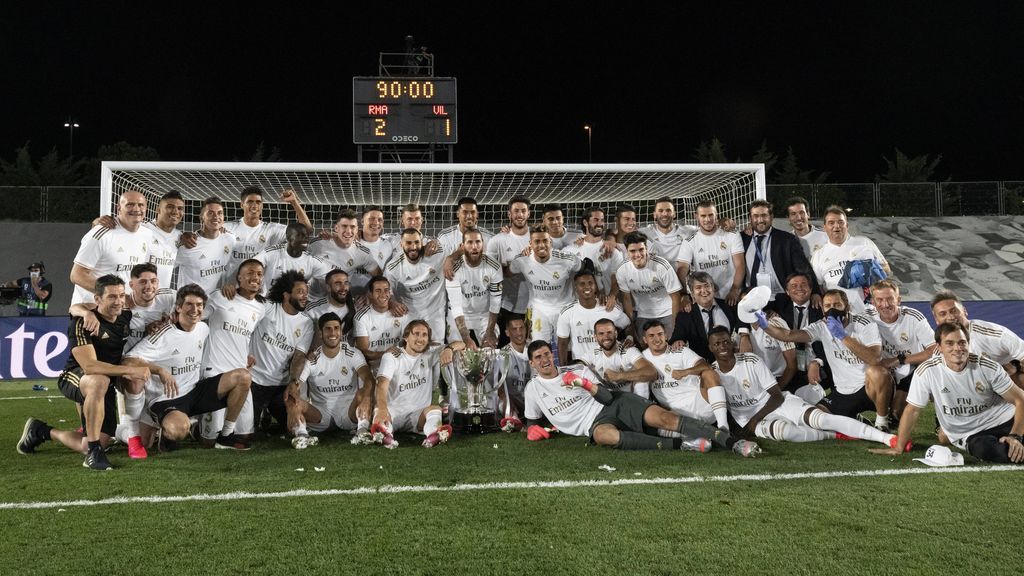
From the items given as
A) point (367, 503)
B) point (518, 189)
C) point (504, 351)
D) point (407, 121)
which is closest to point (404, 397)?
point (504, 351)

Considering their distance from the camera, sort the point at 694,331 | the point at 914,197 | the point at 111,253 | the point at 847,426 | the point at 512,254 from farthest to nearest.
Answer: the point at 914,197, the point at 512,254, the point at 694,331, the point at 111,253, the point at 847,426

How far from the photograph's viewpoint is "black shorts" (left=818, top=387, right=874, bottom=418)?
18.7ft

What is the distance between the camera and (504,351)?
6379 millimetres

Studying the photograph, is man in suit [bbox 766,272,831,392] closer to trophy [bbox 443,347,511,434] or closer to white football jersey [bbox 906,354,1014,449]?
white football jersey [bbox 906,354,1014,449]

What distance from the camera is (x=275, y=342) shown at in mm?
5906

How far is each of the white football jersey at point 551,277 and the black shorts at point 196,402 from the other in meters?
2.83

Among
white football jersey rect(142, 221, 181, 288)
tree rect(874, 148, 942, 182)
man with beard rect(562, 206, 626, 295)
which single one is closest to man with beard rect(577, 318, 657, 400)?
man with beard rect(562, 206, 626, 295)

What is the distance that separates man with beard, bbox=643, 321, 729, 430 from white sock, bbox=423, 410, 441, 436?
5.78 ft

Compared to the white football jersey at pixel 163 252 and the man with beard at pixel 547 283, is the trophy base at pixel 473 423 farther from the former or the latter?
the white football jersey at pixel 163 252

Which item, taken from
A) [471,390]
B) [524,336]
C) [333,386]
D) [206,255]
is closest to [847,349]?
[524,336]

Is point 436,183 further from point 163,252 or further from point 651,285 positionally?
point 163,252

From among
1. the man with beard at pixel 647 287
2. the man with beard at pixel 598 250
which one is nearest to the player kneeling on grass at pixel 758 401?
the man with beard at pixel 647 287

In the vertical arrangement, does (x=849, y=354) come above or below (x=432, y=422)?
above

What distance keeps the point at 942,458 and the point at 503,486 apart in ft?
8.87
